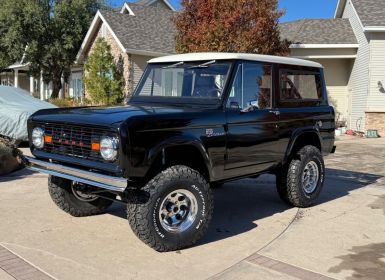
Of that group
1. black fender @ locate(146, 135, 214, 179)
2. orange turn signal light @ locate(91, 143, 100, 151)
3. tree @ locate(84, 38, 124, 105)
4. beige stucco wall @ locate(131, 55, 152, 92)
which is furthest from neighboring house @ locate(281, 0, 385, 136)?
orange turn signal light @ locate(91, 143, 100, 151)

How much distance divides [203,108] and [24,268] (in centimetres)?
250

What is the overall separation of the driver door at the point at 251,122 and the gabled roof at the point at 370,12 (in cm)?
1466

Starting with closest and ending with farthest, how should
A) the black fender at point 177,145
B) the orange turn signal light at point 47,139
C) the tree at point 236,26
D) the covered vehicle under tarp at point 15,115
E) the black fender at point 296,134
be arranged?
the black fender at point 177,145
the orange turn signal light at point 47,139
the black fender at point 296,134
the covered vehicle under tarp at point 15,115
the tree at point 236,26

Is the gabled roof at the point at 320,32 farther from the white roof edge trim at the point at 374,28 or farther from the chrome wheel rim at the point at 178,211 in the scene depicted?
the chrome wheel rim at the point at 178,211

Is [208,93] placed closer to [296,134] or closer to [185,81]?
[185,81]

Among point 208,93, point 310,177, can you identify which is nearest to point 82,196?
point 208,93

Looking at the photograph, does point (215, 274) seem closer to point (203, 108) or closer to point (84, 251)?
point (84, 251)

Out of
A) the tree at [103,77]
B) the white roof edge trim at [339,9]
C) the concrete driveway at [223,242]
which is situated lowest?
the concrete driveway at [223,242]

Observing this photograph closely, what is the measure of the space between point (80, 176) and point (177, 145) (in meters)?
1.02

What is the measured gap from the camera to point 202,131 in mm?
4996

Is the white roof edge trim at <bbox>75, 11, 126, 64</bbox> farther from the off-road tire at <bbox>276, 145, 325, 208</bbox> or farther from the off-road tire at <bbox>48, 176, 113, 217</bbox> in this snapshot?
the off-road tire at <bbox>48, 176, 113, 217</bbox>

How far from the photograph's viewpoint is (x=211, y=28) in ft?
49.6

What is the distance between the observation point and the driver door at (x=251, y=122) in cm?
543

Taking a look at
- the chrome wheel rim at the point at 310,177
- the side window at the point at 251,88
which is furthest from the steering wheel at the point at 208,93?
the chrome wheel rim at the point at 310,177
